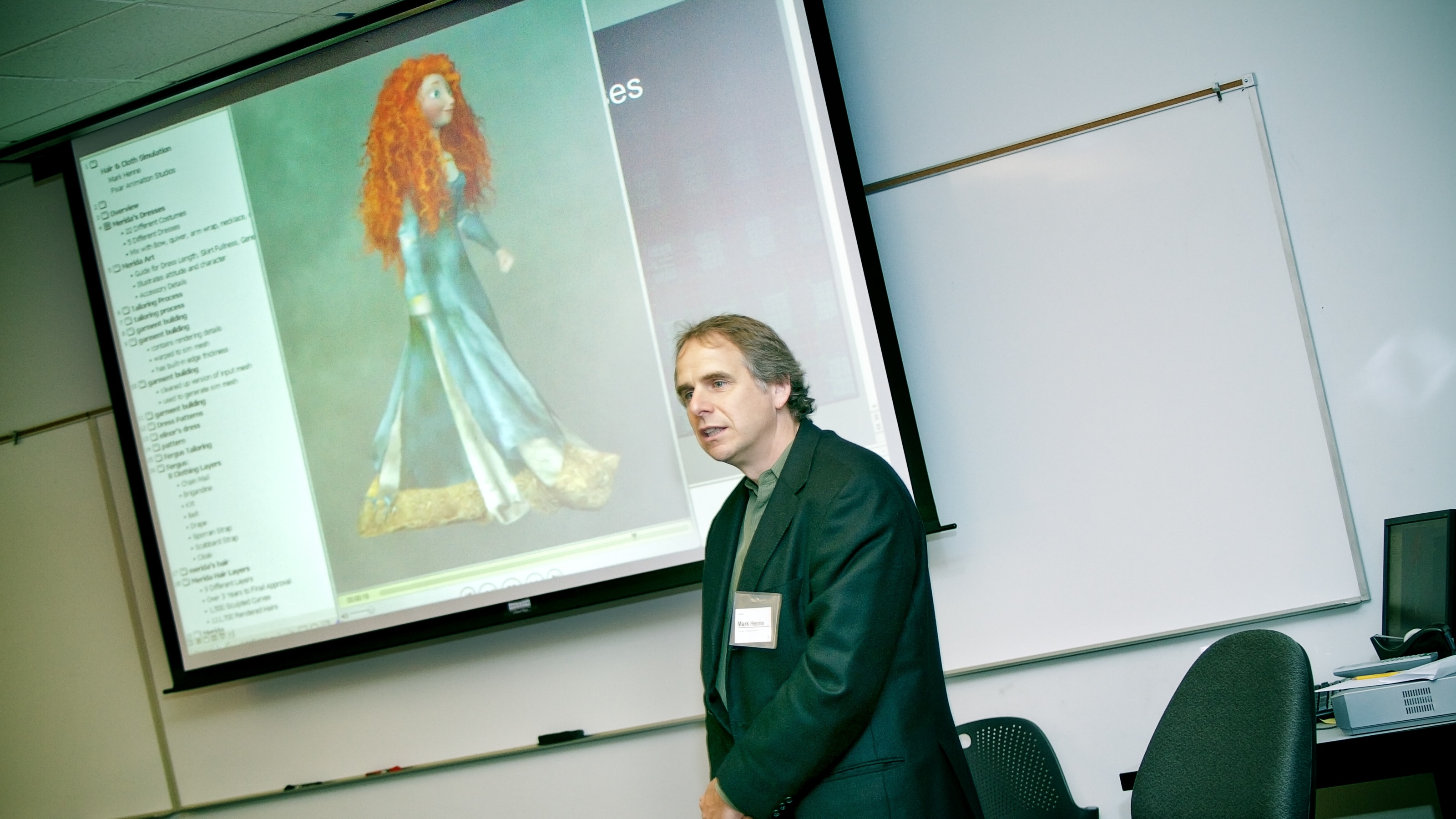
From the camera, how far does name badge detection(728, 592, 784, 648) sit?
1867mm

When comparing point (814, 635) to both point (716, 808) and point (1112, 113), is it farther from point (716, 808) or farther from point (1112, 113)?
point (1112, 113)

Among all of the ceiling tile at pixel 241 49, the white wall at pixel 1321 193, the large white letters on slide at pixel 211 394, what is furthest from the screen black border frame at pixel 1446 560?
the ceiling tile at pixel 241 49

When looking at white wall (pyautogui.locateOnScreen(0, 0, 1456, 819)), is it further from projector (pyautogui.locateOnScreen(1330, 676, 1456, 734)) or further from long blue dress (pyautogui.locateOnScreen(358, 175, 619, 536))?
projector (pyautogui.locateOnScreen(1330, 676, 1456, 734))

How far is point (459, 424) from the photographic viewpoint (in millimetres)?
3197

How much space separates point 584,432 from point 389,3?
1367 millimetres

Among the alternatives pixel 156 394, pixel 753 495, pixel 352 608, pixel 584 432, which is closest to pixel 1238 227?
pixel 753 495

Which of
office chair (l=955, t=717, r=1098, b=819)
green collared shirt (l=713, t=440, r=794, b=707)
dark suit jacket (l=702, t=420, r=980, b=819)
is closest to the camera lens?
dark suit jacket (l=702, t=420, r=980, b=819)

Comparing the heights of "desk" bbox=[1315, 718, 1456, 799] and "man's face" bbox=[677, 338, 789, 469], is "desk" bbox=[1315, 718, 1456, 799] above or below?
below

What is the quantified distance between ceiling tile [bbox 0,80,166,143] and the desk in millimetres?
3585

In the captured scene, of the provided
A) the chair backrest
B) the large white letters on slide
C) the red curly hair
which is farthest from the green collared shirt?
the large white letters on slide

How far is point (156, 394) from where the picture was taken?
11.6 ft

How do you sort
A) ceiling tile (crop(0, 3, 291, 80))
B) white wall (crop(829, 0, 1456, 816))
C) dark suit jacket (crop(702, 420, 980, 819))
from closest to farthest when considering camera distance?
Answer: dark suit jacket (crop(702, 420, 980, 819)) < white wall (crop(829, 0, 1456, 816)) < ceiling tile (crop(0, 3, 291, 80))

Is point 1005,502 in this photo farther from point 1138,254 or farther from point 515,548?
point 515,548

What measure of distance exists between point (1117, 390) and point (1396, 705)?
1051mm
